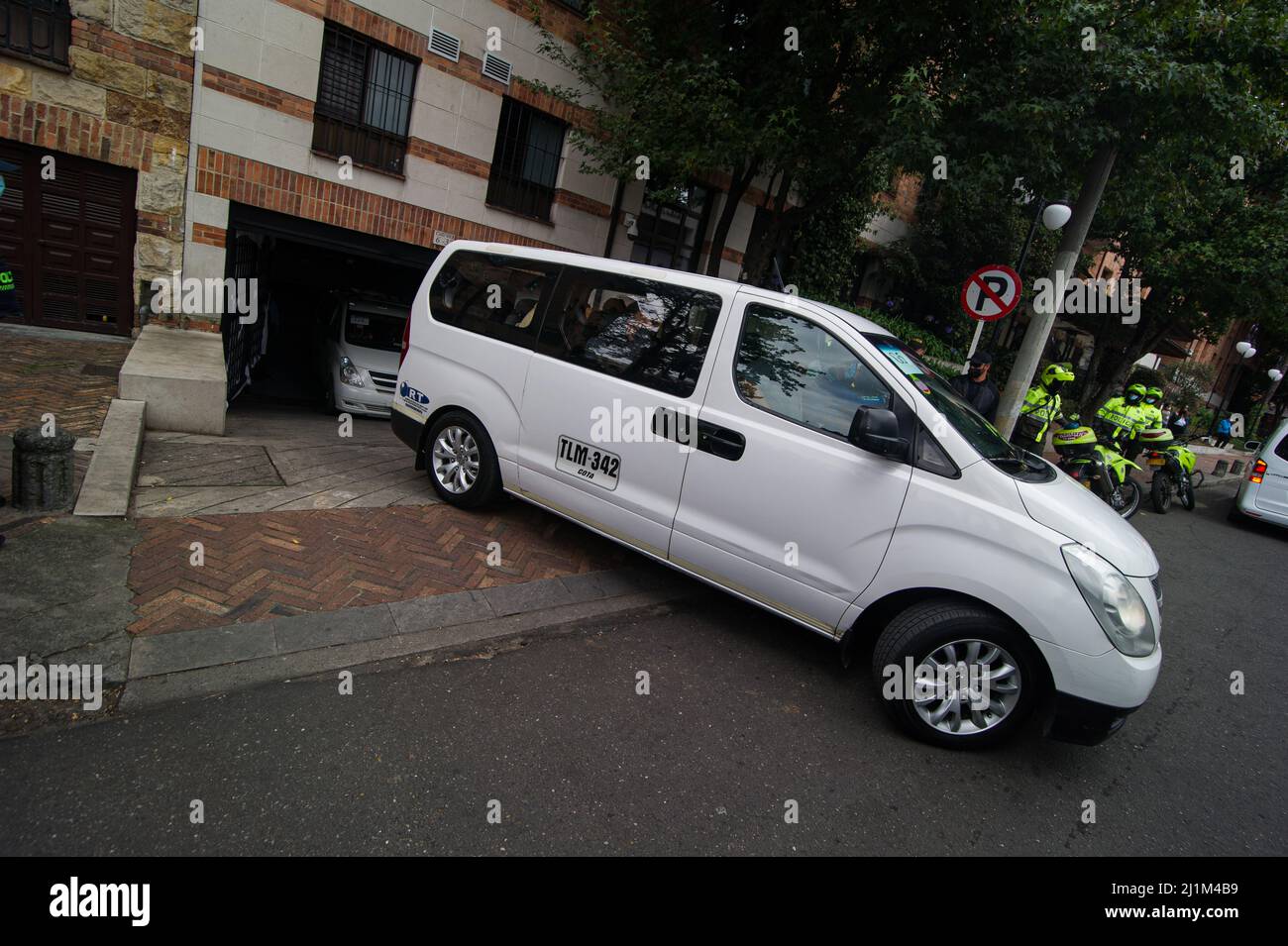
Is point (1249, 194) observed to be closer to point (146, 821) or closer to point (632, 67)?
point (632, 67)

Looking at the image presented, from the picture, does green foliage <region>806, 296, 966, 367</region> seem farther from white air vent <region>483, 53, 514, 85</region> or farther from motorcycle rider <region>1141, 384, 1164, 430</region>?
white air vent <region>483, 53, 514, 85</region>

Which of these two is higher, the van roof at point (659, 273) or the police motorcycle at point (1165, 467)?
the van roof at point (659, 273)

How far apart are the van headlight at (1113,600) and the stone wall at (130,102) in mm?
10517

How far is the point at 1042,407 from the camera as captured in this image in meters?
8.45

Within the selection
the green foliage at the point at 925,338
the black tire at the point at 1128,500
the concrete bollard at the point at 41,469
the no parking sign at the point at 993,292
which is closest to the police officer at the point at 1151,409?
the black tire at the point at 1128,500

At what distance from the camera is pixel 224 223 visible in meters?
8.95

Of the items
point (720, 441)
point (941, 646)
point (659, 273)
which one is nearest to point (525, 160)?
point (659, 273)

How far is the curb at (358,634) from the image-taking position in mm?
3143

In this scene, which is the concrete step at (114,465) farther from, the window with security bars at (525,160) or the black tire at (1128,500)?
the black tire at (1128,500)

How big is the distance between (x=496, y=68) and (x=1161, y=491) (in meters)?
12.6

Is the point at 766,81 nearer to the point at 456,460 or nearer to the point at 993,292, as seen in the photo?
the point at 993,292

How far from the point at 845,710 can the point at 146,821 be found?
10.5 feet

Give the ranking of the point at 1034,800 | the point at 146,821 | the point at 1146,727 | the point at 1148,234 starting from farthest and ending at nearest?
the point at 1148,234, the point at 1146,727, the point at 1034,800, the point at 146,821
